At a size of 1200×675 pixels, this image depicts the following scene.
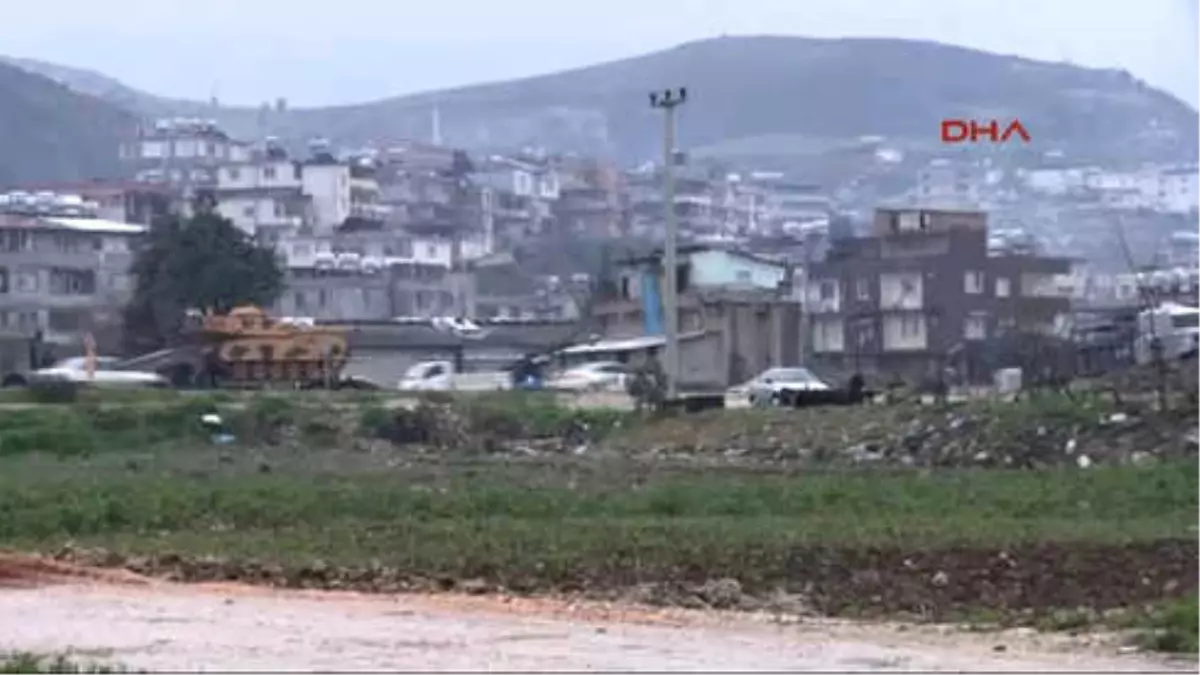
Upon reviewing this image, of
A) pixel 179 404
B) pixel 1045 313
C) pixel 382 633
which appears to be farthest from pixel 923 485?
pixel 1045 313

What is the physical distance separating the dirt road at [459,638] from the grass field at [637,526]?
145cm

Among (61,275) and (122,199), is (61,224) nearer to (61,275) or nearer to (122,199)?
(61,275)

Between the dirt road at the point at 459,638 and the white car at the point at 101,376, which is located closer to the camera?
the dirt road at the point at 459,638

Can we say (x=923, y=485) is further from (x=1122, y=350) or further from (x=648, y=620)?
(x=1122, y=350)

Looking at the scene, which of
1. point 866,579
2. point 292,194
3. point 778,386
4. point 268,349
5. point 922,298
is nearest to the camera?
point 866,579

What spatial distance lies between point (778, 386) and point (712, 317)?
21.1 metres

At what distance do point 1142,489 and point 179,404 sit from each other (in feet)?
95.5

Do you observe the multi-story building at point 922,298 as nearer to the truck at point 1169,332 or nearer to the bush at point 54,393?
the truck at point 1169,332

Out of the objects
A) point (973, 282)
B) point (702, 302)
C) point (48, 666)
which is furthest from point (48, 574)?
point (973, 282)

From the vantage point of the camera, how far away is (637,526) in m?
28.8

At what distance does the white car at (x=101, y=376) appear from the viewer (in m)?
71.5

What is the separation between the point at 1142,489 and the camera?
33.0 m

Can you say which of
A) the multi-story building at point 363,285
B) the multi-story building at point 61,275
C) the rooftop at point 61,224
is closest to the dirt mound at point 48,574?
the multi-story building at point 61,275

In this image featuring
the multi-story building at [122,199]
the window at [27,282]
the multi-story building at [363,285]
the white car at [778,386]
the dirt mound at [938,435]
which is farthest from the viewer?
the multi-story building at [122,199]
